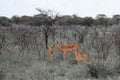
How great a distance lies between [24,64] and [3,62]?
69cm

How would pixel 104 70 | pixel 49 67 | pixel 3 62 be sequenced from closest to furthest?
pixel 104 70 → pixel 49 67 → pixel 3 62

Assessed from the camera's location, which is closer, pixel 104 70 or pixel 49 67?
pixel 104 70

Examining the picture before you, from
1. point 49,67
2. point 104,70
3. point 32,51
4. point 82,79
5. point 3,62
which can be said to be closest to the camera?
point 82,79

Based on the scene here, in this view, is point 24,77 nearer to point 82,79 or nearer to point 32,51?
point 82,79

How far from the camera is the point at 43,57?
1094 cm

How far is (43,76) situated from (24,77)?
1.58 feet

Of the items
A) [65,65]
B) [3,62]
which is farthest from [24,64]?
[65,65]

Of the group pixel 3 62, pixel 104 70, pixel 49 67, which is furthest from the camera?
pixel 3 62

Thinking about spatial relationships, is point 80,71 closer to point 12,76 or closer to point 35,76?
point 35,76

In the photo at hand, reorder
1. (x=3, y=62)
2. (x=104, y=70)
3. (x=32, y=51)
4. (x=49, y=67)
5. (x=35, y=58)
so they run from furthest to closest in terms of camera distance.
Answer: (x=32, y=51)
(x=35, y=58)
(x=3, y=62)
(x=49, y=67)
(x=104, y=70)

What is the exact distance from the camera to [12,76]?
7.72 meters

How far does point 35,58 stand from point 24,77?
3.08m

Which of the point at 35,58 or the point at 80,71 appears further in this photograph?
the point at 35,58

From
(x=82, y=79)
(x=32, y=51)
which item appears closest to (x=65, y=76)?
(x=82, y=79)
